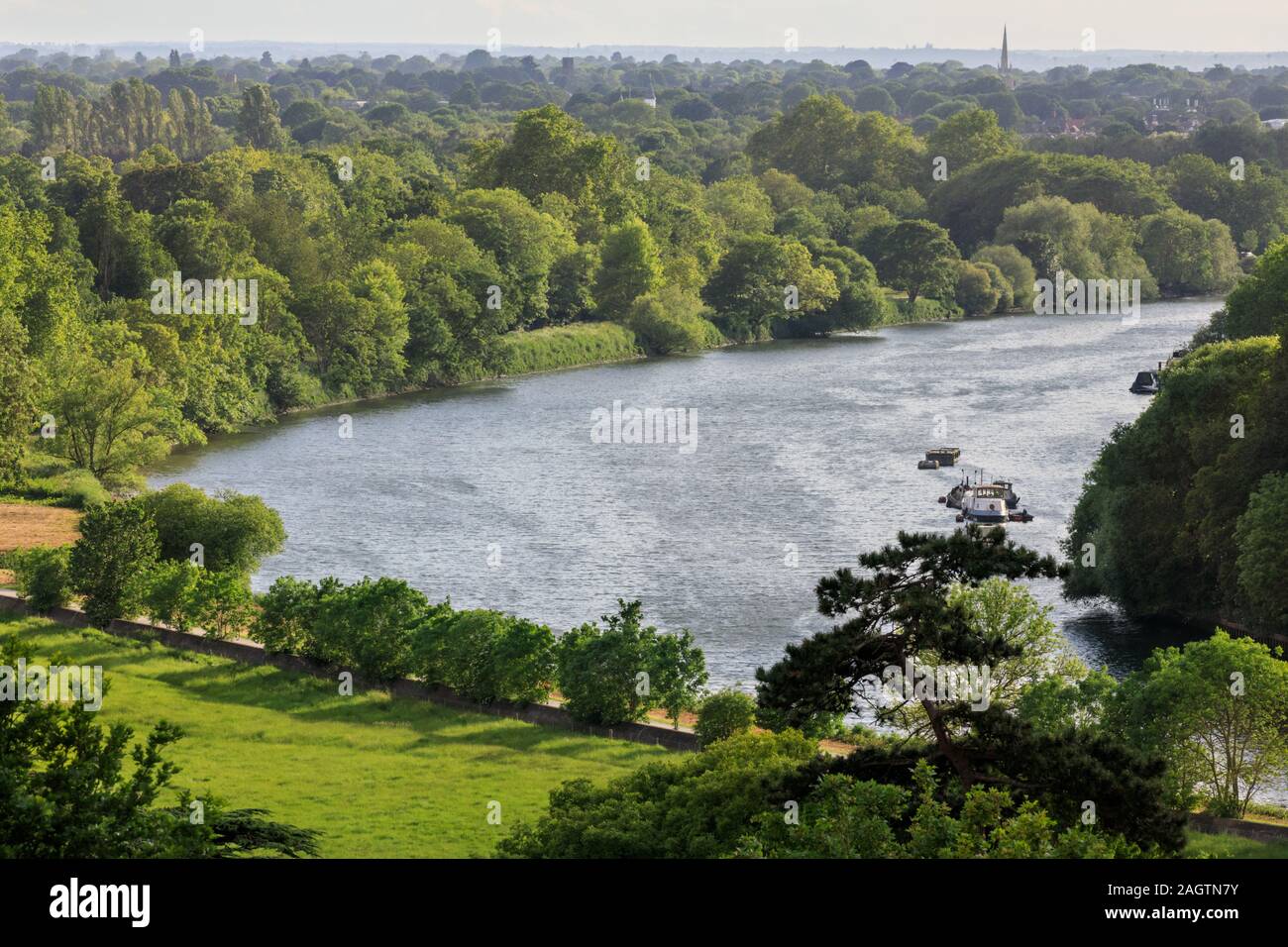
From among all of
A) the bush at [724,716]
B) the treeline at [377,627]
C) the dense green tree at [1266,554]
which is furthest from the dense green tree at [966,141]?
the bush at [724,716]

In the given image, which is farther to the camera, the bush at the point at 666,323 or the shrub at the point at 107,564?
the bush at the point at 666,323

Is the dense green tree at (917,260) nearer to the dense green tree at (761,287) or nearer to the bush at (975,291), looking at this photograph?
the bush at (975,291)

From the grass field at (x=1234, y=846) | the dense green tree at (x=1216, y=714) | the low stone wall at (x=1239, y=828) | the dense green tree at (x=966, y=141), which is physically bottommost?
the low stone wall at (x=1239, y=828)

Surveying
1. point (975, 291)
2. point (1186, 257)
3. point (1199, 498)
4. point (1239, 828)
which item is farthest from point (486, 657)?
A: point (1186, 257)

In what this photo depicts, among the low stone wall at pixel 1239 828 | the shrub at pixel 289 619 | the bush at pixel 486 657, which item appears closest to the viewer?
the low stone wall at pixel 1239 828

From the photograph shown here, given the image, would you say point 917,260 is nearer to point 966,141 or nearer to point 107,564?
point 966,141
